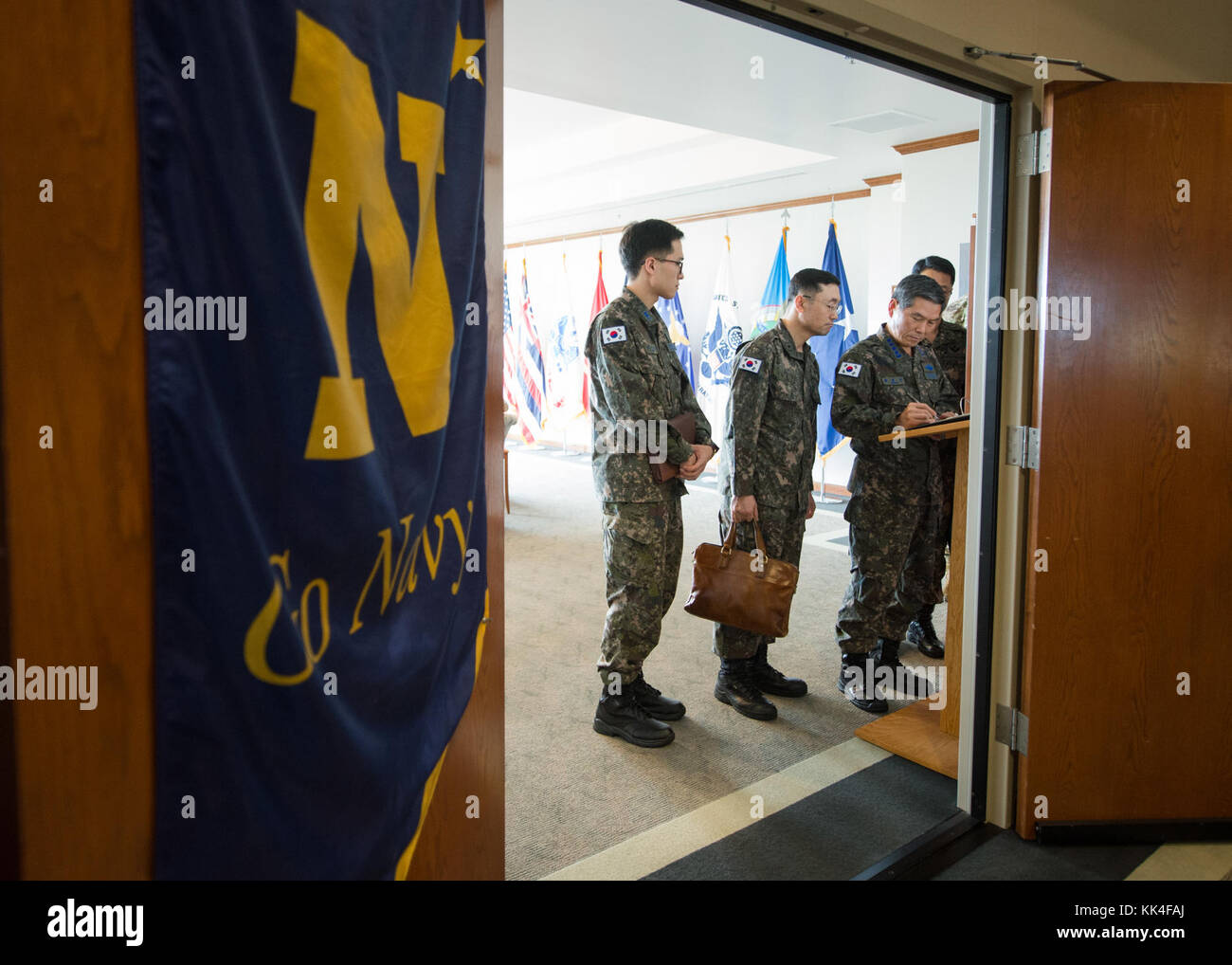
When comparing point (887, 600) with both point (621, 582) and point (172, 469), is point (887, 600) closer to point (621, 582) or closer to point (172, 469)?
point (621, 582)

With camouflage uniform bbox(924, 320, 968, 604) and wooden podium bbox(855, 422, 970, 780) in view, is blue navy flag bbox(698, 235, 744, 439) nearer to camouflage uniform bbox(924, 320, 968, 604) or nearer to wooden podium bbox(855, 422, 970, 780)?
camouflage uniform bbox(924, 320, 968, 604)

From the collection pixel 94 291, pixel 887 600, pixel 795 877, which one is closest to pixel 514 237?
pixel 887 600

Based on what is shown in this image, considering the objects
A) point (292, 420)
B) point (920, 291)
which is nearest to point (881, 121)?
point (920, 291)

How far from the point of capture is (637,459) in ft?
8.43

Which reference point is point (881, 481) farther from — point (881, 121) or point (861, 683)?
point (881, 121)

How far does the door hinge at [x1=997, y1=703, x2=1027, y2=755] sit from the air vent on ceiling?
3985 millimetres

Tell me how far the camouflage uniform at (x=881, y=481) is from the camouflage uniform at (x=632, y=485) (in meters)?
0.70

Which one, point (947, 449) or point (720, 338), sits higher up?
point (720, 338)

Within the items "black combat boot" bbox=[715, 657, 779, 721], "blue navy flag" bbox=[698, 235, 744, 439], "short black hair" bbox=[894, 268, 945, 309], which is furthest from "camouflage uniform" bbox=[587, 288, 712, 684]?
"blue navy flag" bbox=[698, 235, 744, 439]

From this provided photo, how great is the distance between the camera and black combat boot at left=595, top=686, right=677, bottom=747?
260 cm

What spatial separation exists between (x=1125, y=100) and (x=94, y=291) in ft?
7.30

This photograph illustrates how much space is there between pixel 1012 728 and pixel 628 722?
3.63 feet

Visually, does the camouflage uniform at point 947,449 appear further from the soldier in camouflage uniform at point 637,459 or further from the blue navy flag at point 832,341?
the blue navy flag at point 832,341

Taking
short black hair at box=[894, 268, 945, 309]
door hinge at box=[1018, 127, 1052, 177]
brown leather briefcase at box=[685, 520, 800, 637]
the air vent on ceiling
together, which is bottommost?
brown leather briefcase at box=[685, 520, 800, 637]
